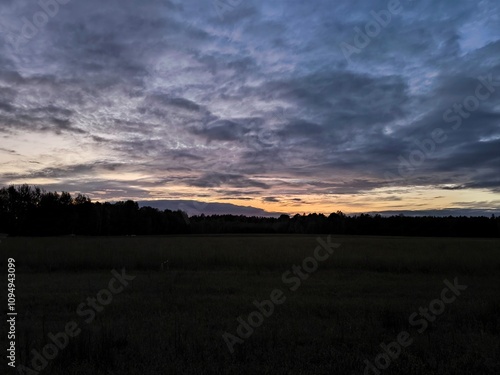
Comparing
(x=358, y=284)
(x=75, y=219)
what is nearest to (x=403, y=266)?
(x=358, y=284)

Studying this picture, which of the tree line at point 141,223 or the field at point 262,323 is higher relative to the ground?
the tree line at point 141,223

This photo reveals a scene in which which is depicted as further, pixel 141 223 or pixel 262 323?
pixel 141 223

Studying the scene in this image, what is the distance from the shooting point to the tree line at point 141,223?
82.1 metres

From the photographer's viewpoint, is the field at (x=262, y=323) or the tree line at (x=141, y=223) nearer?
the field at (x=262, y=323)

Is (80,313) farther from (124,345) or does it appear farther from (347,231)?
(347,231)

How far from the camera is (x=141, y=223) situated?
99062mm

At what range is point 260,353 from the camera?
707 centimetres

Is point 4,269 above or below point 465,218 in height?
below

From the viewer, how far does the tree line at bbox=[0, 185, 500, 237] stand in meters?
82.1

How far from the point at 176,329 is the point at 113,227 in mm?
94548

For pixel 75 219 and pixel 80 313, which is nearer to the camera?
pixel 80 313

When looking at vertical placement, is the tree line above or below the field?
above

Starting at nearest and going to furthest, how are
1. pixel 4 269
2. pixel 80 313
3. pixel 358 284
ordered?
pixel 80 313
pixel 358 284
pixel 4 269

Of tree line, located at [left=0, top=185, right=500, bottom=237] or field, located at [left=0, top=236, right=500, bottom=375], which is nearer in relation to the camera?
field, located at [left=0, top=236, right=500, bottom=375]
